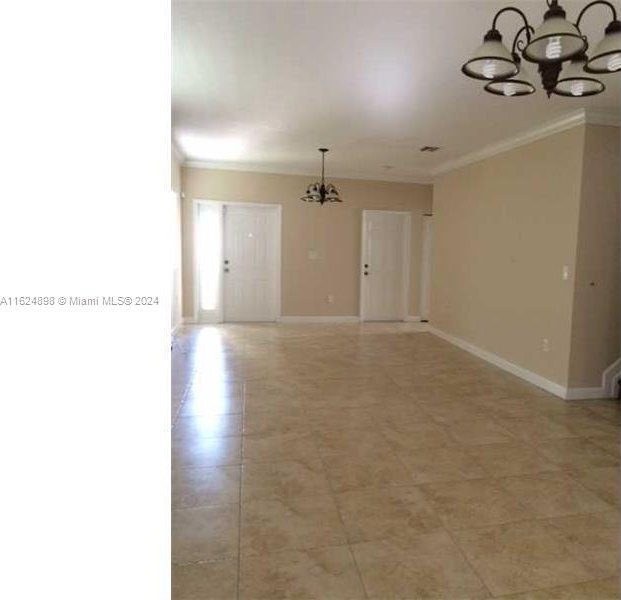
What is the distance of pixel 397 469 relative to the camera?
2.50m

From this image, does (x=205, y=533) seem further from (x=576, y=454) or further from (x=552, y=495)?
(x=576, y=454)

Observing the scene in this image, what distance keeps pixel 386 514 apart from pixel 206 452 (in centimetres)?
118

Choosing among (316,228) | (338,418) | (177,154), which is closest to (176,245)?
(177,154)

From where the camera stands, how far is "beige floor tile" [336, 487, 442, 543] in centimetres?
195

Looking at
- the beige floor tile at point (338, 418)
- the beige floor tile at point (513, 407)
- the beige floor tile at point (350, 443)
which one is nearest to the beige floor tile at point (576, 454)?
the beige floor tile at point (513, 407)

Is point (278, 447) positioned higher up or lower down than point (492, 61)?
lower down

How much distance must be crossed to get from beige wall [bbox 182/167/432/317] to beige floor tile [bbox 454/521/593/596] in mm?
5401

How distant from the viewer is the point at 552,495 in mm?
2273

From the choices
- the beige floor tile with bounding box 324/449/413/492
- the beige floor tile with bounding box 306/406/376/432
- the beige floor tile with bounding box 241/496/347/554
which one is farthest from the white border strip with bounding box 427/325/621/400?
the beige floor tile with bounding box 241/496/347/554

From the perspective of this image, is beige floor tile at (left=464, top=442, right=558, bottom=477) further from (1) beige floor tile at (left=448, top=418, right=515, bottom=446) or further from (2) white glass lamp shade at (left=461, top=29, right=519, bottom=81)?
(2) white glass lamp shade at (left=461, top=29, right=519, bottom=81)

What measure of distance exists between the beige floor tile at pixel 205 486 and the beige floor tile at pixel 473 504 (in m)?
1.03

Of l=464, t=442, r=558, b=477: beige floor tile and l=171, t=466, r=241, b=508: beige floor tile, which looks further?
l=464, t=442, r=558, b=477: beige floor tile
